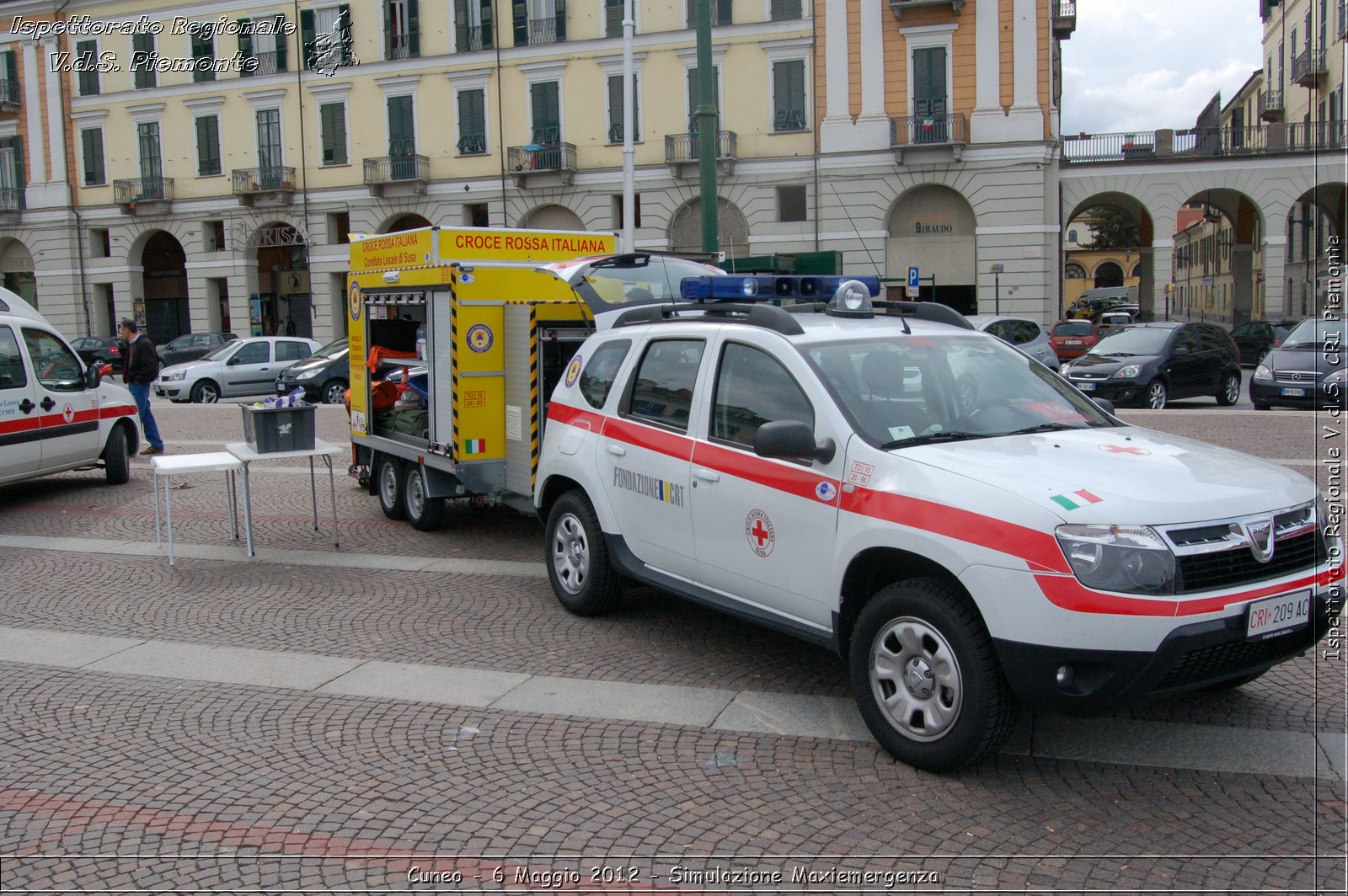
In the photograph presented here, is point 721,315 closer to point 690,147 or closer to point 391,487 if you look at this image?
point 391,487

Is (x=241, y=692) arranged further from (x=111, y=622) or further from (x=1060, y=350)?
(x=1060, y=350)

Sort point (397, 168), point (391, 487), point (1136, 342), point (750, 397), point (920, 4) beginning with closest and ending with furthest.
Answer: point (750, 397), point (391, 487), point (1136, 342), point (920, 4), point (397, 168)

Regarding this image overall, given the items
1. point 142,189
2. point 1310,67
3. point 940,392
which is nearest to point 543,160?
point 142,189

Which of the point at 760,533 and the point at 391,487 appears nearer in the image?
the point at 760,533

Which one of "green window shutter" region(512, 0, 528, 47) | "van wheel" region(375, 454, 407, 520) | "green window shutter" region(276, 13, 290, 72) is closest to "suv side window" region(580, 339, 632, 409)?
"van wheel" region(375, 454, 407, 520)

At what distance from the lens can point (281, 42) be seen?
41.1 m

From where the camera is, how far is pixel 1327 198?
31.4 metres

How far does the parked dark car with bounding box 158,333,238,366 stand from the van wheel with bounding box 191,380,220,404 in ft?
35.8

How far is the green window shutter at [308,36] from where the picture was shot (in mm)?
40594

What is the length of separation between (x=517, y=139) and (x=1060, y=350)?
64.8ft

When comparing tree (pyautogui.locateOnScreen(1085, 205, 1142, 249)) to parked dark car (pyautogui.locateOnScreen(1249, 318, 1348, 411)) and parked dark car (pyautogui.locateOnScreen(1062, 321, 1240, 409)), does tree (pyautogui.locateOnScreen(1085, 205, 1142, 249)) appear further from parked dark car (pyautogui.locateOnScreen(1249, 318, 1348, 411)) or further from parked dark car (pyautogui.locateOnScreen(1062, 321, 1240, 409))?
parked dark car (pyautogui.locateOnScreen(1249, 318, 1348, 411))

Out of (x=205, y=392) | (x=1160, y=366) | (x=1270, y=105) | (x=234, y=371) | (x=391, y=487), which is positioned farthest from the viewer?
(x=1270, y=105)

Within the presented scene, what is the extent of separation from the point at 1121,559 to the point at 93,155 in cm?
4879

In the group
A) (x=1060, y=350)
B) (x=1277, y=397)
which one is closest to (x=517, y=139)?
(x=1060, y=350)
